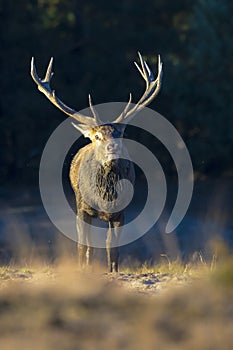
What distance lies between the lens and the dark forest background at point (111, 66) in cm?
2947

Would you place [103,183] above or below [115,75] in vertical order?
below

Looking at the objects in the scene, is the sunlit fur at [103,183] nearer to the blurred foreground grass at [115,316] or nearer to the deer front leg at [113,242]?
the deer front leg at [113,242]

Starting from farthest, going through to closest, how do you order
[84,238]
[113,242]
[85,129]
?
[85,129] → [84,238] → [113,242]

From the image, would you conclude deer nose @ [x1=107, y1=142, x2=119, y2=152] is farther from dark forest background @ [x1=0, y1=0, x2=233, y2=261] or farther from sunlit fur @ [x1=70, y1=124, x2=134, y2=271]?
dark forest background @ [x1=0, y1=0, x2=233, y2=261]

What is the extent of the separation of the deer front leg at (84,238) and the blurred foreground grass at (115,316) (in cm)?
365

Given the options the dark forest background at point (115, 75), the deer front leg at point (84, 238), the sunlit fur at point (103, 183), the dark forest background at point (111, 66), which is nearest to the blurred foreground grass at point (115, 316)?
the sunlit fur at point (103, 183)

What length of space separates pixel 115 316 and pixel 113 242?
4968 mm

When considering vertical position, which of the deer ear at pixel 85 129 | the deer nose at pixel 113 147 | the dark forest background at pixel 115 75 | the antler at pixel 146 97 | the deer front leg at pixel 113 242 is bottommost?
the deer front leg at pixel 113 242

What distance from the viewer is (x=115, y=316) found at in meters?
6.68

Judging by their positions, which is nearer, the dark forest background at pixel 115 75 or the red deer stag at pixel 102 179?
the red deer stag at pixel 102 179

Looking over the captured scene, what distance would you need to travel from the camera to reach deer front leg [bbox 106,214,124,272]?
1154 centimetres

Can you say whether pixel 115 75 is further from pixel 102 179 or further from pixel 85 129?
pixel 102 179

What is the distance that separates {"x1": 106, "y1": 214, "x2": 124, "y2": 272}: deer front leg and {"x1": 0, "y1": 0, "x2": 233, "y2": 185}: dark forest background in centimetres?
1759

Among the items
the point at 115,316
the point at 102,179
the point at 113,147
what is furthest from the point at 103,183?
the point at 115,316
